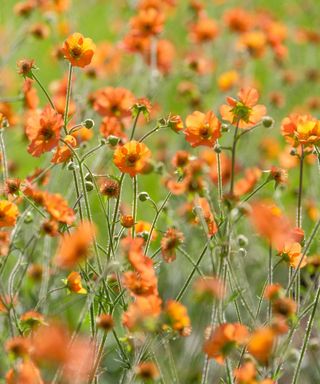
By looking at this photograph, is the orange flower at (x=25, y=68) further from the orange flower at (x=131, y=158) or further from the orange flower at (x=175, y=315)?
the orange flower at (x=175, y=315)

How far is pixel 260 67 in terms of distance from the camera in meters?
6.79

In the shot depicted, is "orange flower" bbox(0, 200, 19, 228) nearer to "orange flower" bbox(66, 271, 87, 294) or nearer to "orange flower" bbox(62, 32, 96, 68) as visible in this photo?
Answer: "orange flower" bbox(66, 271, 87, 294)

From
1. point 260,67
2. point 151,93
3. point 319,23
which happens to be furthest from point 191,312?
point 260,67

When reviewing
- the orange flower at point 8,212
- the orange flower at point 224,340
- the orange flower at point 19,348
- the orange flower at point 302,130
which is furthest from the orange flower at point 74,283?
the orange flower at point 302,130

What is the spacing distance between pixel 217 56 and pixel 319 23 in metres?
0.80

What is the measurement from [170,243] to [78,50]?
618mm

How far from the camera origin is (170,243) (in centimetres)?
190

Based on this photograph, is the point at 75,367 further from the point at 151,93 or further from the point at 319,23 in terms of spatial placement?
the point at 319,23

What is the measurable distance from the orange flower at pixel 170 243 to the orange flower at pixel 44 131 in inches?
14.5

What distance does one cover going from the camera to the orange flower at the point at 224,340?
157 cm

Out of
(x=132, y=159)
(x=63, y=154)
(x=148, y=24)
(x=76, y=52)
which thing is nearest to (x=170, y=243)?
(x=132, y=159)

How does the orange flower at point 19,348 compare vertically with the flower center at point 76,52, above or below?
below

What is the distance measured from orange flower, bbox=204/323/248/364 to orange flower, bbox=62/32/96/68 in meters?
0.90

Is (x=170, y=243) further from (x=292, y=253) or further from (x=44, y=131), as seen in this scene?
(x=44, y=131)
